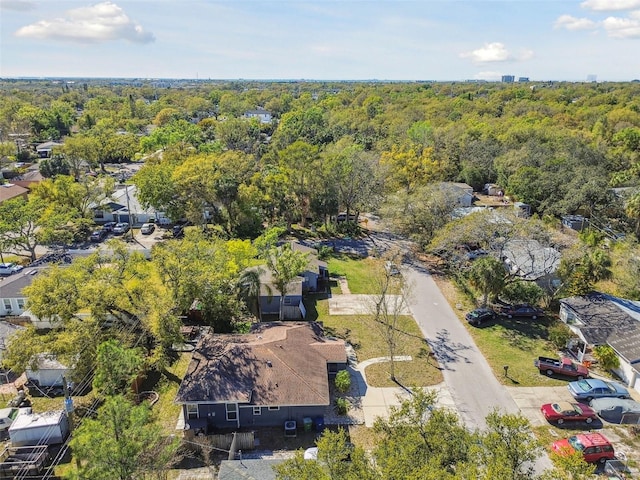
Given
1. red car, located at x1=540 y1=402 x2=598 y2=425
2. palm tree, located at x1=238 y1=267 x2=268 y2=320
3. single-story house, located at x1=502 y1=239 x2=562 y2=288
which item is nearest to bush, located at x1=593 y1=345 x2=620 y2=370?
red car, located at x1=540 y1=402 x2=598 y2=425

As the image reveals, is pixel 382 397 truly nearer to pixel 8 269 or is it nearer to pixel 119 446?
pixel 119 446

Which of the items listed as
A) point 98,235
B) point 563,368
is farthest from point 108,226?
point 563,368

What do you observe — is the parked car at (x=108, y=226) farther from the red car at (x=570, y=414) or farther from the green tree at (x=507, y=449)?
the green tree at (x=507, y=449)

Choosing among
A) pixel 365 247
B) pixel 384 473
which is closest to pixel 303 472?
pixel 384 473

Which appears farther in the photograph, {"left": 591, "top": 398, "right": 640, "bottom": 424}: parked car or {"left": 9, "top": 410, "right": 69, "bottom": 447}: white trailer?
{"left": 591, "top": 398, "right": 640, "bottom": 424}: parked car

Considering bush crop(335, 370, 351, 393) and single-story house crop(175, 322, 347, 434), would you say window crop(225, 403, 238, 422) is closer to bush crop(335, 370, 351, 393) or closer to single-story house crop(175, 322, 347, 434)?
single-story house crop(175, 322, 347, 434)

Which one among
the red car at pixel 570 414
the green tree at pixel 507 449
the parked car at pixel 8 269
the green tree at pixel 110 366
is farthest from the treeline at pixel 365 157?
the green tree at pixel 507 449

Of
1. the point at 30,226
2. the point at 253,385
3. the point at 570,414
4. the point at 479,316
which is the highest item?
the point at 30,226
